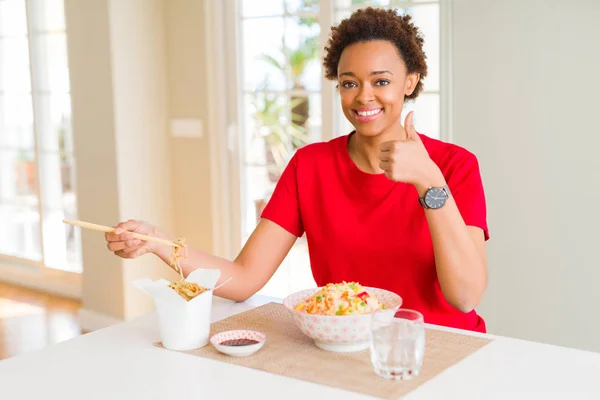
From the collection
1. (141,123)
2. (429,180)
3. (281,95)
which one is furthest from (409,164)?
(141,123)

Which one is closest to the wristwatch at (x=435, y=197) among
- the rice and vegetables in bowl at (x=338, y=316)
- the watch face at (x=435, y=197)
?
the watch face at (x=435, y=197)

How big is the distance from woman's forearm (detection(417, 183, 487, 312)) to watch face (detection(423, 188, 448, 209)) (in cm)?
1

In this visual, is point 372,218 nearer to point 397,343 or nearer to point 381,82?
point 381,82

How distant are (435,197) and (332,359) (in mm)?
Result: 461

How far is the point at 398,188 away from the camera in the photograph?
208cm

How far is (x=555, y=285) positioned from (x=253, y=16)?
6.57ft

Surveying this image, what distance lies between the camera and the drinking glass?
1429 millimetres

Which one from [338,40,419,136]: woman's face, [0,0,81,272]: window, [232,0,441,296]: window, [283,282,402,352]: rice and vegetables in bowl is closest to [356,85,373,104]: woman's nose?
[338,40,419,136]: woman's face

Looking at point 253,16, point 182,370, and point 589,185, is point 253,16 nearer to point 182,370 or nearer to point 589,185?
point 589,185

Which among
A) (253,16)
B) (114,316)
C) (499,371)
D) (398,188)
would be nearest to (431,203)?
(398,188)

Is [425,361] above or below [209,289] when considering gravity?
below

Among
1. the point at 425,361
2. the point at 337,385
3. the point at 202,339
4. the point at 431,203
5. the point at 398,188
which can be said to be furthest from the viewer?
the point at 398,188

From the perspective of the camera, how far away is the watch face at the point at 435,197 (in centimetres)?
180

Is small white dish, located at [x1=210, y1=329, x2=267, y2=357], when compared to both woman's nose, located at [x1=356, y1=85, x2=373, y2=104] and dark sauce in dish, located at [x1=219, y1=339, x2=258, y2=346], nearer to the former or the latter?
dark sauce in dish, located at [x1=219, y1=339, x2=258, y2=346]
